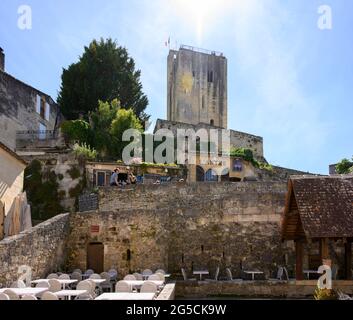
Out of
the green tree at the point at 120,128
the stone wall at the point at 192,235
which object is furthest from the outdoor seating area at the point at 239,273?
the green tree at the point at 120,128

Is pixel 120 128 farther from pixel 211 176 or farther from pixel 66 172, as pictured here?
pixel 211 176

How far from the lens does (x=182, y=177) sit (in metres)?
30.4

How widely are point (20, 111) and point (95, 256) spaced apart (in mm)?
19676

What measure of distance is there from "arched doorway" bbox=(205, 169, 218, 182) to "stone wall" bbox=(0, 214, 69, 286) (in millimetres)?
17799

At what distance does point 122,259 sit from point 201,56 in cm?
4224

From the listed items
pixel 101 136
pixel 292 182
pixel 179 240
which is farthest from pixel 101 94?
pixel 292 182

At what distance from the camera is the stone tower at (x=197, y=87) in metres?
55.4

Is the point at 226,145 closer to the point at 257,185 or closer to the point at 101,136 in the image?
the point at 101,136

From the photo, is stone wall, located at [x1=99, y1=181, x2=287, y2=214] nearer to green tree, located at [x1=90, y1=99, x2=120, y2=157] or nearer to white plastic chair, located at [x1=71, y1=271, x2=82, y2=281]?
white plastic chair, located at [x1=71, y1=271, x2=82, y2=281]

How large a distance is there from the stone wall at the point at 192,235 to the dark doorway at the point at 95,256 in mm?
216

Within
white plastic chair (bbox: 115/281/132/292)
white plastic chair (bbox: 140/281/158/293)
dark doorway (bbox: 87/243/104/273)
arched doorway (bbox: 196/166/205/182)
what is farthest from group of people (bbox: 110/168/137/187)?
white plastic chair (bbox: 140/281/158/293)

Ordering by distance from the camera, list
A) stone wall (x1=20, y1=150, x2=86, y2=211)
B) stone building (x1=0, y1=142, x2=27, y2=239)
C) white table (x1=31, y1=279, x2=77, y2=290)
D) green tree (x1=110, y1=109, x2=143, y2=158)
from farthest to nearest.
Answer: green tree (x1=110, y1=109, x2=143, y2=158)
stone wall (x1=20, y1=150, x2=86, y2=211)
stone building (x1=0, y1=142, x2=27, y2=239)
white table (x1=31, y1=279, x2=77, y2=290)

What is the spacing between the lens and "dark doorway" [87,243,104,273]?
17484 millimetres
